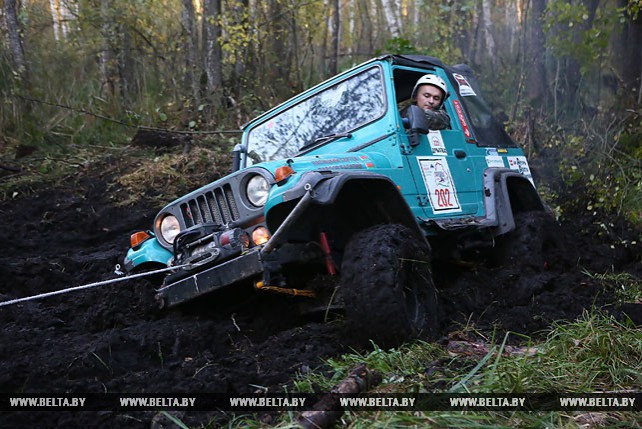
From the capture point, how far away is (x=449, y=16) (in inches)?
576

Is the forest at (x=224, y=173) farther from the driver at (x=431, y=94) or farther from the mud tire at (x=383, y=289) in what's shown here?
the driver at (x=431, y=94)

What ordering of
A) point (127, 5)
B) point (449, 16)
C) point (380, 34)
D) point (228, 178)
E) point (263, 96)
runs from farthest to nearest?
point (380, 34) → point (449, 16) → point (127, 5) → point (263, 96) → point (228, 178)

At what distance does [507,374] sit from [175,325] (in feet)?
6.87

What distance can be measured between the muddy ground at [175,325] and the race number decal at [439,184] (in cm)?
61

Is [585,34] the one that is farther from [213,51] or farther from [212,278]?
[212,278]

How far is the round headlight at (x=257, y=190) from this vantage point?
13.8 ft

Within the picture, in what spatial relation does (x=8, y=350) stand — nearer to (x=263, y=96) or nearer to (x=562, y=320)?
(x=562, y=320)

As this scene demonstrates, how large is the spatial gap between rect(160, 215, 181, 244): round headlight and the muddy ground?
36 centimetres

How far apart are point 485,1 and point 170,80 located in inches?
335

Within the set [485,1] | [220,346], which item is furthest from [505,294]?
[485,1]

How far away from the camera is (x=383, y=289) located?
143 inches

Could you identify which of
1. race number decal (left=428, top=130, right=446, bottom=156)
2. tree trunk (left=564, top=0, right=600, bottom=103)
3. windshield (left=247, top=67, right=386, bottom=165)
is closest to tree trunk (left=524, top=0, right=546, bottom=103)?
tree trunk (left=564, top=0, right=600, bottom=103)

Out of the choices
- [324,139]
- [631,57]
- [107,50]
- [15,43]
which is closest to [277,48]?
[107,50]

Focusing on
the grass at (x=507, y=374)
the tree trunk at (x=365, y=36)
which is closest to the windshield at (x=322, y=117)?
the grass at (x=507, y=374)
